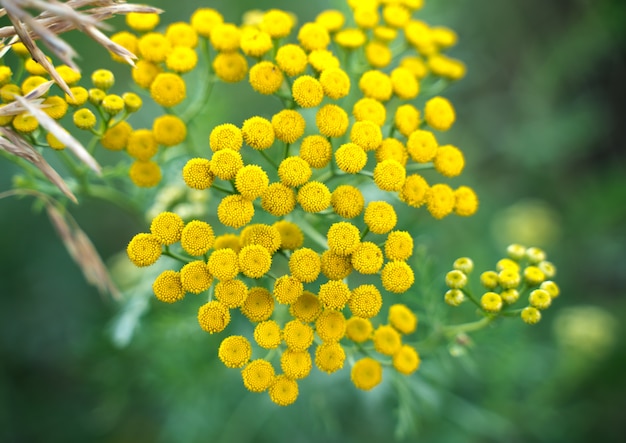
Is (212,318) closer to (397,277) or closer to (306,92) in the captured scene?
(397,277)

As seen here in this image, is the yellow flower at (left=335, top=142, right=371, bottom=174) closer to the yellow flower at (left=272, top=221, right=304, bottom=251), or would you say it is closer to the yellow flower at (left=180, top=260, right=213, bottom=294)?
the yellow flower at (left=272, top=221, right=304, bottom=251)

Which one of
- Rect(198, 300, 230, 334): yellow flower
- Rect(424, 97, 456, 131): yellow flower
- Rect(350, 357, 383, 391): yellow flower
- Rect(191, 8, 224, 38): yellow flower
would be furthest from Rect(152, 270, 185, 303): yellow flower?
Rect(424, 97, 456, 131): yellow flower

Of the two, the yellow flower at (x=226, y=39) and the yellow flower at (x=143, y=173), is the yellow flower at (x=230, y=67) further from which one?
the yellow flower at (x=143, y=173)

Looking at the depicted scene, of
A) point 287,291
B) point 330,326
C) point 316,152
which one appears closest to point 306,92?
point 316,152

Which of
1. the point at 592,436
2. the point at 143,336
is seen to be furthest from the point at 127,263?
the point at 592,436

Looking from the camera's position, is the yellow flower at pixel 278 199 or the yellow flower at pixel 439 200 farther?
the yellow flower at pixel 439 200

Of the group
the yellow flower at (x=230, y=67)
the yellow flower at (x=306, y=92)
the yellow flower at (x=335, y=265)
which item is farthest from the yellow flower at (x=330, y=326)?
the yellow flower at (x=230, y=67)

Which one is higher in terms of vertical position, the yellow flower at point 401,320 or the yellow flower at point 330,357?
the yellow flower at point 401,320
